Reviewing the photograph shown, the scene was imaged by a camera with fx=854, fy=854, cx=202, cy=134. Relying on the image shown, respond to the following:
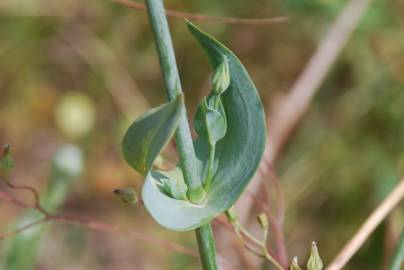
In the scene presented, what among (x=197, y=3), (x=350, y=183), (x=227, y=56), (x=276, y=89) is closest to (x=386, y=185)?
(x=350, y=183)

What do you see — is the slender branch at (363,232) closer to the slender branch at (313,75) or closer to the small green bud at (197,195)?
the small green bud at (197,195)

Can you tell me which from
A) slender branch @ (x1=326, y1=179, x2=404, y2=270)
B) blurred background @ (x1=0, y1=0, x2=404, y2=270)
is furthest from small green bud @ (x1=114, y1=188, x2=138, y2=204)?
blurred background @ (x1=0, y1=0, x2=404, y2=270)

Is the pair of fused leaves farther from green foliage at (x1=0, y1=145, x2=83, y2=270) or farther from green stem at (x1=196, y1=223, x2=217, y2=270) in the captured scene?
green foliage at (x1=0, y1=145, x2=83, y2=270)

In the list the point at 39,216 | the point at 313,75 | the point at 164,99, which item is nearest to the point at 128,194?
the point at 39,216

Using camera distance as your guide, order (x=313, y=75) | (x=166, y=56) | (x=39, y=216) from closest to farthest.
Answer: (x=166, y=56), (x=39, y=216), (x=313, y=75)

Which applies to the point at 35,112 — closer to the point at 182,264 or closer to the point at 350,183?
the point at 182,264

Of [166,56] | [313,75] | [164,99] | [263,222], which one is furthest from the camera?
[164,99]

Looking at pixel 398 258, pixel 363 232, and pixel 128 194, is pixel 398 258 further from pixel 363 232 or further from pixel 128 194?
pixel 128 194

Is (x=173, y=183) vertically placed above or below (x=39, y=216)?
above
